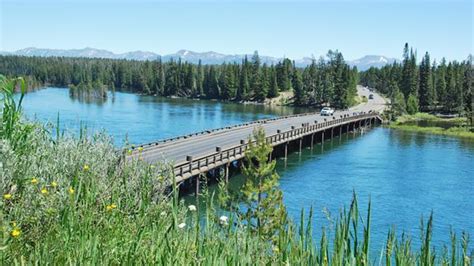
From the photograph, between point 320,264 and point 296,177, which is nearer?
point 320,264

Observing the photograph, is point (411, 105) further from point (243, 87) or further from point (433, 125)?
point (243, 87)

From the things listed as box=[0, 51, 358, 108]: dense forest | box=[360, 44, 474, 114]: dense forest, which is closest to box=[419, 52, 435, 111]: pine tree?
box=[360, 44, 474, 114]: dense forest

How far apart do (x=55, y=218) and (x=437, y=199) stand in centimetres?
3513

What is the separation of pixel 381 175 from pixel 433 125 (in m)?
52.4

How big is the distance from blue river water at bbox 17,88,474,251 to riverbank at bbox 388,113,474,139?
17.5ft

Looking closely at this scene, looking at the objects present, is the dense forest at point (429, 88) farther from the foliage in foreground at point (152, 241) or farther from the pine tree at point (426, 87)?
the foliage in foreground at point (152, 241)

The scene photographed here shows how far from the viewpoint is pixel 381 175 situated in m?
46.3

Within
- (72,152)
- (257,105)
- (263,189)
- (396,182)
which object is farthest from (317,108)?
(72,152)

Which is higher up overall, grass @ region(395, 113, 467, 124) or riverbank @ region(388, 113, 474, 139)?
grass @ region(395, 113, 467, 124)

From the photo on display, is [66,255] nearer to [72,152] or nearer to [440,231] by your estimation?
[72,152]

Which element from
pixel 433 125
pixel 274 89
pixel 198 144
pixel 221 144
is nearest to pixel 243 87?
pixel 274 89

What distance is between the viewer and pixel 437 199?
124 ft

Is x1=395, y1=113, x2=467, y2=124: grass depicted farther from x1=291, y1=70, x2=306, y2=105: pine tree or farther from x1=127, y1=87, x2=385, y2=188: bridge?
x1=291, y1=70, x2=306, y2=105: pine tree

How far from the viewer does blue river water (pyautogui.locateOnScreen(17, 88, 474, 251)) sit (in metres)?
32.2
